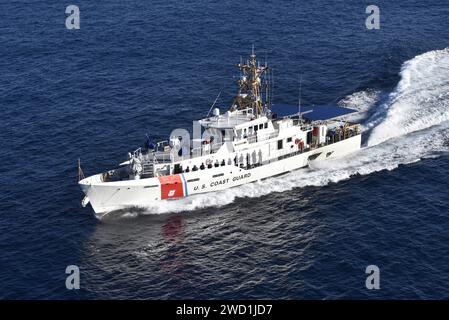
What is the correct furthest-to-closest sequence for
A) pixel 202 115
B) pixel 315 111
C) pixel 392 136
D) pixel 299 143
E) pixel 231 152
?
pixel 202 115, pixel 392 136, pixel 315 111, pixel 299 143, pixel 231 152

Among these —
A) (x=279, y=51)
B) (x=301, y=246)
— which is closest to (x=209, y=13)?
(x=279, y=51)

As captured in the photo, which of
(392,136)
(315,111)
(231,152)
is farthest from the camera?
(392,136)

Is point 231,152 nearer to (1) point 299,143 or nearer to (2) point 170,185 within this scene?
(2) point 170,185

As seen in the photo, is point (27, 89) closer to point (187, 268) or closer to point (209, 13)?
point (209, 13)

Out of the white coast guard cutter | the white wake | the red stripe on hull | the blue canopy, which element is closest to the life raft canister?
the white coast guard cutter

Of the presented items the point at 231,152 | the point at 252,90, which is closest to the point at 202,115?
the point at 252,90

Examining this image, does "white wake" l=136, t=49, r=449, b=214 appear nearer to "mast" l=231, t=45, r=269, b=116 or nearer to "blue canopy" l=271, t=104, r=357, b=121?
"blue canopy" l=271, t=104, r=357, b=121
